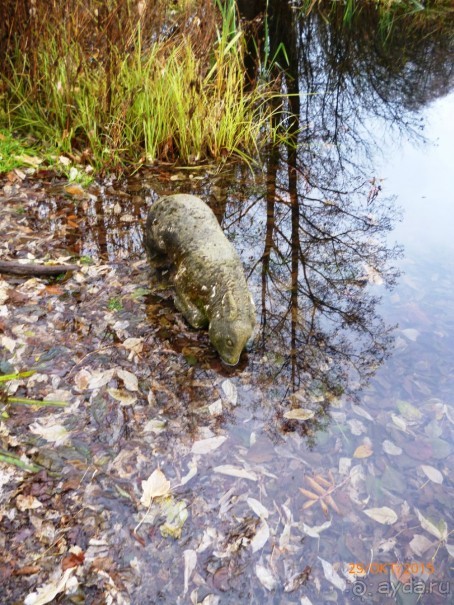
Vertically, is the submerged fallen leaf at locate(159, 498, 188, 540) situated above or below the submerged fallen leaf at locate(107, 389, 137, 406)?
below

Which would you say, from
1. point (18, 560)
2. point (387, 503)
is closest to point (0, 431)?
point (18, 560)

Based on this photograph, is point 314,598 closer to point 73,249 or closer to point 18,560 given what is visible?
point 18,560

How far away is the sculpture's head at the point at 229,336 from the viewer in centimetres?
333

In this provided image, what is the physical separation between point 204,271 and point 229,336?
1.83 ft

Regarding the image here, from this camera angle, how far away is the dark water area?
250 cm

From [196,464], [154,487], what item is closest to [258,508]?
[196,464]

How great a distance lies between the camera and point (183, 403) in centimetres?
328

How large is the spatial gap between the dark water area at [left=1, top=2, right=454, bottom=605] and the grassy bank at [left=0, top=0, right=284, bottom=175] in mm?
463

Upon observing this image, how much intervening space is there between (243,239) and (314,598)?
3.61 metres

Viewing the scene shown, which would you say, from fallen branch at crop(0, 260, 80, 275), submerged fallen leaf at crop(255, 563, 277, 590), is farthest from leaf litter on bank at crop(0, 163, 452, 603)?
fallen branch at crop(0, 260, 80, 275)

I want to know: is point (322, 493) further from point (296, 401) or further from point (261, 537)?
point (296, 401)

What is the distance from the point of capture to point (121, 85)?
19.2 ft

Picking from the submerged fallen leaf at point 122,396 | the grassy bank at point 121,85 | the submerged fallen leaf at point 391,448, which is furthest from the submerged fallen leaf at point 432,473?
the grassy bank at point 121,85

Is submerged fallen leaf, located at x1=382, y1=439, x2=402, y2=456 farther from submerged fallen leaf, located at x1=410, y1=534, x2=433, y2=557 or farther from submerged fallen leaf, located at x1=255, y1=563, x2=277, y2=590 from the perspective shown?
submerged fallen leaf, located at x1=255, y1=563, x2=277, y2=590
